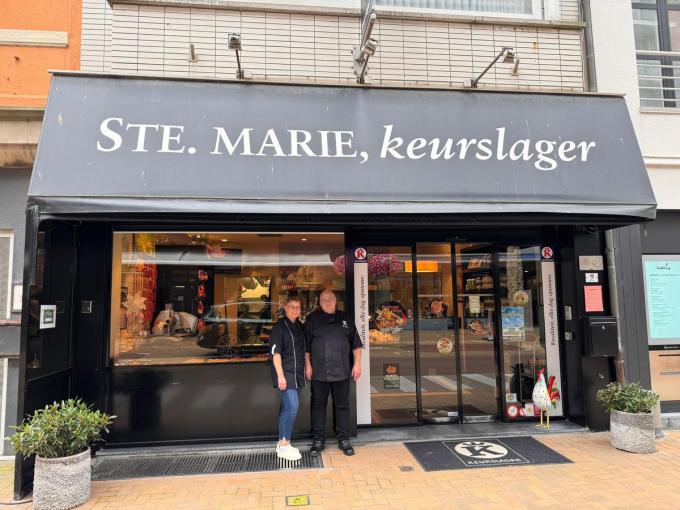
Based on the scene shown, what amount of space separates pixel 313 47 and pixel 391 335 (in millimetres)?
4146

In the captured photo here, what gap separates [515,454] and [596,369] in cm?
183

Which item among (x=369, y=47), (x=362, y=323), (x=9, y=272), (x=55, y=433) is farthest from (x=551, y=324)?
(x=9, y=272)

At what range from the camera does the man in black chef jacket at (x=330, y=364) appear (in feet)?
18.1

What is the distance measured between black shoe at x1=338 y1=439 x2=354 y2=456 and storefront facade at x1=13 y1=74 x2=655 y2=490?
0.53 m

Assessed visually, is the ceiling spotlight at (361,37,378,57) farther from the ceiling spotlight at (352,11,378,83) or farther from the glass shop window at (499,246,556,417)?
the glass shop window at (499,246,556,417)

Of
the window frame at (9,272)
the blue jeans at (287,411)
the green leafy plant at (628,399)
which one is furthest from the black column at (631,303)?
the window frame at (9,272)

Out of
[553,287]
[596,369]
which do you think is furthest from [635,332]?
[553,287]

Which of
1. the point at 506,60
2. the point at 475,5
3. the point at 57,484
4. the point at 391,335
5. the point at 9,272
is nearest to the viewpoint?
the point at 57,484

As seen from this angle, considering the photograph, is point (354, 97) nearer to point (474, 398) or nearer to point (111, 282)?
point (111, 282)

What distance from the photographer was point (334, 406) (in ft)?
18.7

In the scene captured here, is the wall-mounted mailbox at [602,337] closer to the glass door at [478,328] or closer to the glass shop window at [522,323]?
the glass shop window at [522,323]

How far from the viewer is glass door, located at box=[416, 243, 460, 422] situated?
6.63 m

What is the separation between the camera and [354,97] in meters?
5.66

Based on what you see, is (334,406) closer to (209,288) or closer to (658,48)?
(209,288)
